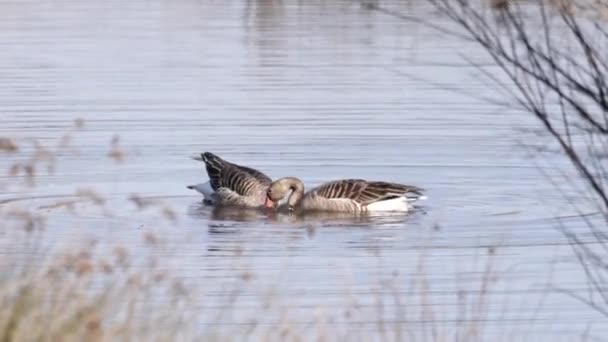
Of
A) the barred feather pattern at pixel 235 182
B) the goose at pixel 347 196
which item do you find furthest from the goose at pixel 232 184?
the goose at pixel 347 196

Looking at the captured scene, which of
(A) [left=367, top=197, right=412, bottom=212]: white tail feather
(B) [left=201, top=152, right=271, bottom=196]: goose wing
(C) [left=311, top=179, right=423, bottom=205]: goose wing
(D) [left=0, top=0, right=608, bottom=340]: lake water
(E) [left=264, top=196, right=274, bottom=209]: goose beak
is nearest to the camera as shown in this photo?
(D) [left=0, top=0, right=608, bottom=340]: lake water

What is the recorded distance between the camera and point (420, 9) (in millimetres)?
29000

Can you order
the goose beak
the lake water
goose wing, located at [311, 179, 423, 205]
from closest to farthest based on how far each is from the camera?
the lake water → goose wing, located at [311, 179, 423, 205] → the goose beak

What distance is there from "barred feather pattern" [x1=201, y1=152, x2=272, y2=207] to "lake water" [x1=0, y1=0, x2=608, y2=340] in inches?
14.2

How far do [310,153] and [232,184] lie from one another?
1.88m

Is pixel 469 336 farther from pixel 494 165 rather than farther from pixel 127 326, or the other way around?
pixel 494 165

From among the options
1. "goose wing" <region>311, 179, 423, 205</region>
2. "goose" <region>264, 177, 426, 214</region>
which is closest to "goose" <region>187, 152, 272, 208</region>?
"goose" <region>264, 177, 426, 214</region>

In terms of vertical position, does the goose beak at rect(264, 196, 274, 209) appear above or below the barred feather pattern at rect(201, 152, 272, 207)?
below

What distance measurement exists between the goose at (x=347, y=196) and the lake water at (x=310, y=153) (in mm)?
252

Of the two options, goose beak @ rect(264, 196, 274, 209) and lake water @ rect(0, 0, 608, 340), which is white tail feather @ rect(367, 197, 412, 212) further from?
goose beak @ rect(264, 196, 274, 209)

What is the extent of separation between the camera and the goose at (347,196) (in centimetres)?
1561

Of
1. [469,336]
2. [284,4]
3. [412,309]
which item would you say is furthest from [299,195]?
[284,4]

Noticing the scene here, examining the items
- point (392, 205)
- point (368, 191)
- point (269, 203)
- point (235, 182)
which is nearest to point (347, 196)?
point (368, 191)

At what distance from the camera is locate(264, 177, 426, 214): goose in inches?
615
